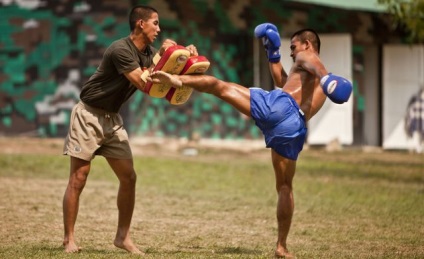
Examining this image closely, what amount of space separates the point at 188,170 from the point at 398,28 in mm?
10275

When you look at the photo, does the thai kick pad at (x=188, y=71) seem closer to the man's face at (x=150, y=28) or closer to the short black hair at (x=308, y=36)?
the man's face at (x=150, y=28)

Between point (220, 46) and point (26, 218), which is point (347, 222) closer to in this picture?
point (26, 218)

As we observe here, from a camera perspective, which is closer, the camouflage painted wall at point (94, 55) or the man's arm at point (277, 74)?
the man's arm at point (277, 74)

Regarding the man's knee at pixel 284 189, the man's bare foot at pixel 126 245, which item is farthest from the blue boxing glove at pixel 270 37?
the man's bare foot at pixel 126 245

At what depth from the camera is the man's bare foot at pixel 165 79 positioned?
782 cm

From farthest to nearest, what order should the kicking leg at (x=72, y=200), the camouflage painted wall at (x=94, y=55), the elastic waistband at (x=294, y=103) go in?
the camouflage painted wall at (x=94, y=55) → the kicking leg at (x=72, y=200) → the elastic waistband at (x=294, y=103)

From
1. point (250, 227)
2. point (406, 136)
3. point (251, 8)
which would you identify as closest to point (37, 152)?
point (251, 8)

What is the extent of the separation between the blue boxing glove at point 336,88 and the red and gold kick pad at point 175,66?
98 centimetres

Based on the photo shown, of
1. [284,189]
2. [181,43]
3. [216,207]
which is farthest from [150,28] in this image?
[181,43]

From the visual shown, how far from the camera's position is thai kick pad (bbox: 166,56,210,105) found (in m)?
7.96

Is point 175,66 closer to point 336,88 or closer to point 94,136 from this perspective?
point 94,136

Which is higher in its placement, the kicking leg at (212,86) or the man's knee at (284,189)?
the kicking leg at (212,86)

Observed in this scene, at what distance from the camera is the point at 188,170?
→ 53.3 feet

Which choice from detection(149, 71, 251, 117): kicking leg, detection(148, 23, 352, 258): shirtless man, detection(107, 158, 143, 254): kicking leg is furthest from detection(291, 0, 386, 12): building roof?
detection(149, 71, 251, 117): kicking leg
